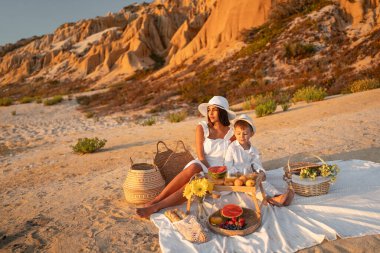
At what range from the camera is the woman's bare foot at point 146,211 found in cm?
400

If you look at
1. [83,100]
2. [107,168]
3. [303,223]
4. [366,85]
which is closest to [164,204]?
[303,223]

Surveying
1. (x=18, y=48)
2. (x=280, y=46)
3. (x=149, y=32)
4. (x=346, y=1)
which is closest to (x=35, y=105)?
(x=280, y=46)

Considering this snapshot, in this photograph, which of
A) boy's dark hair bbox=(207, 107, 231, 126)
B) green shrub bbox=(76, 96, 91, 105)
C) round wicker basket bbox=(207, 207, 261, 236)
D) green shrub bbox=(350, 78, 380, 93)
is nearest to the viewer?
round wicker basket bbox=(207, 207, 261, 236)

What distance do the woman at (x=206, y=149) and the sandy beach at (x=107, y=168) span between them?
35cm

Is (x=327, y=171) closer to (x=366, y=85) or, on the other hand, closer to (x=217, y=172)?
(x=217, y=172)

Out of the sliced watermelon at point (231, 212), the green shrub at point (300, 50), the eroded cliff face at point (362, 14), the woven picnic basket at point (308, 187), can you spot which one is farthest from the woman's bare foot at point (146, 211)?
the eroded cliff face at point (362, 14)

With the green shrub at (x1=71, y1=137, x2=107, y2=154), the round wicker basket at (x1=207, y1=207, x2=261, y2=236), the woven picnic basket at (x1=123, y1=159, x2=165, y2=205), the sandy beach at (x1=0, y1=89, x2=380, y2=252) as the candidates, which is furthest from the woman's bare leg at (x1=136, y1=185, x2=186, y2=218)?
the green shrub at (x1=71, y1=137, x2=107, y2=154)

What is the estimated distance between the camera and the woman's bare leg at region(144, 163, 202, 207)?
4.23 m

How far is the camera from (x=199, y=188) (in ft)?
11.9

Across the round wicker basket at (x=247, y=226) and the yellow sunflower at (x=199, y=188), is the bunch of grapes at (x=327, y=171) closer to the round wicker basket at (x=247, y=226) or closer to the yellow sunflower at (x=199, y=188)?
the round wicker basket at (x=247, y=226)

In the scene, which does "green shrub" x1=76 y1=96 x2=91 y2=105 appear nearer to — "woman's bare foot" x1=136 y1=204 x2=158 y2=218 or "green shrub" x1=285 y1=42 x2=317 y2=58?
"green shrub" x1=285 y1=42 x2=317 y2=58

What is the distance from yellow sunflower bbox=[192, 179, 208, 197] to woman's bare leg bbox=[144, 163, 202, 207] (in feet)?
1.84

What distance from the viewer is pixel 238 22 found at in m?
28.1

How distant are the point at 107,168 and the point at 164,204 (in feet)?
10.3
